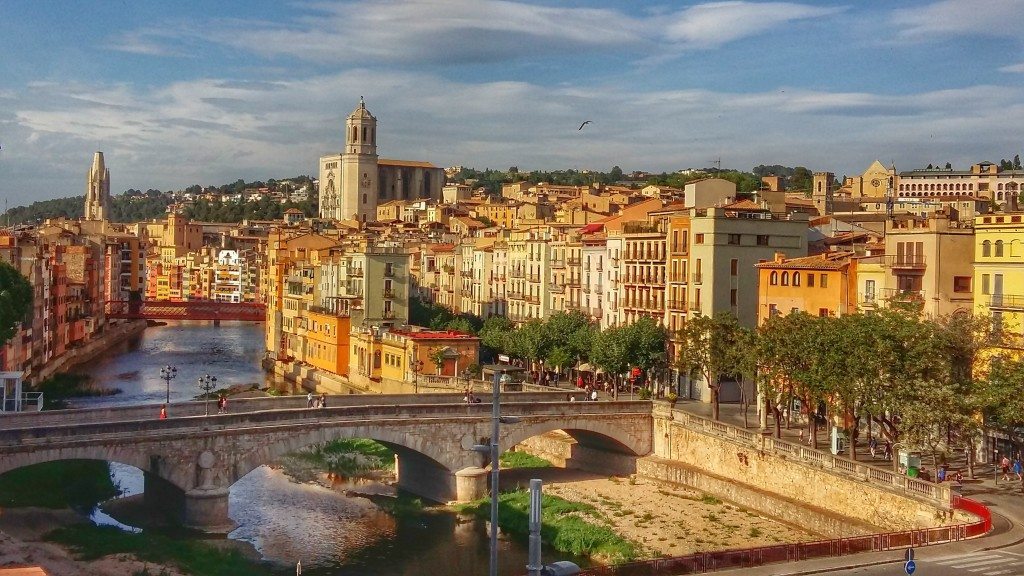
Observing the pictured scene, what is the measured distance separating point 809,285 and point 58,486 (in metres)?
32.3

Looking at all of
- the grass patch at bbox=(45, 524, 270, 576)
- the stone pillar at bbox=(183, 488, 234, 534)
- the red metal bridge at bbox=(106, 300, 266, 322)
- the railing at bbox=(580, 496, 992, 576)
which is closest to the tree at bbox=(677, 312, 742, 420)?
the railing at bbox=(580, 496, 992, 576)

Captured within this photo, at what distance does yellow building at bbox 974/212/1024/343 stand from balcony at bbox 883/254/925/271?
2478 millimetres

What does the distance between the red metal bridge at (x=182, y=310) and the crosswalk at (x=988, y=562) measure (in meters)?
107

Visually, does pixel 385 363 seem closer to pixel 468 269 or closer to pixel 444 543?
pixel 468 269

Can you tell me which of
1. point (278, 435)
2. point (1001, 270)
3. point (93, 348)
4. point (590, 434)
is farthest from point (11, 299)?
point (1001, 270)

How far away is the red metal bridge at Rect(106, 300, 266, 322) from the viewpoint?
423ft

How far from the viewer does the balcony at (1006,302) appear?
139 feet

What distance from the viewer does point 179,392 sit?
266 feet

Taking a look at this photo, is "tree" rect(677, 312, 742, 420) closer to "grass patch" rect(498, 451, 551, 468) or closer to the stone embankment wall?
"grass patch" rect(498, 451, 551, 468)

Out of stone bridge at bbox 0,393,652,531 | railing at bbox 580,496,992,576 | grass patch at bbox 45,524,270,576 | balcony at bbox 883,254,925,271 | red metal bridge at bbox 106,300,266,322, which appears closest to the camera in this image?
railing at bbox 580,496,992,576

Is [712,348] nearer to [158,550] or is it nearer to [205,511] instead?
[205,511]

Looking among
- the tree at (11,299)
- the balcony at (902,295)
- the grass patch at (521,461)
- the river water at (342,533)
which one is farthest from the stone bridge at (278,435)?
the tree at (11,299)

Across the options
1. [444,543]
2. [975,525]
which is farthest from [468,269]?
[975,525]

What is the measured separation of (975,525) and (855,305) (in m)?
19.9
